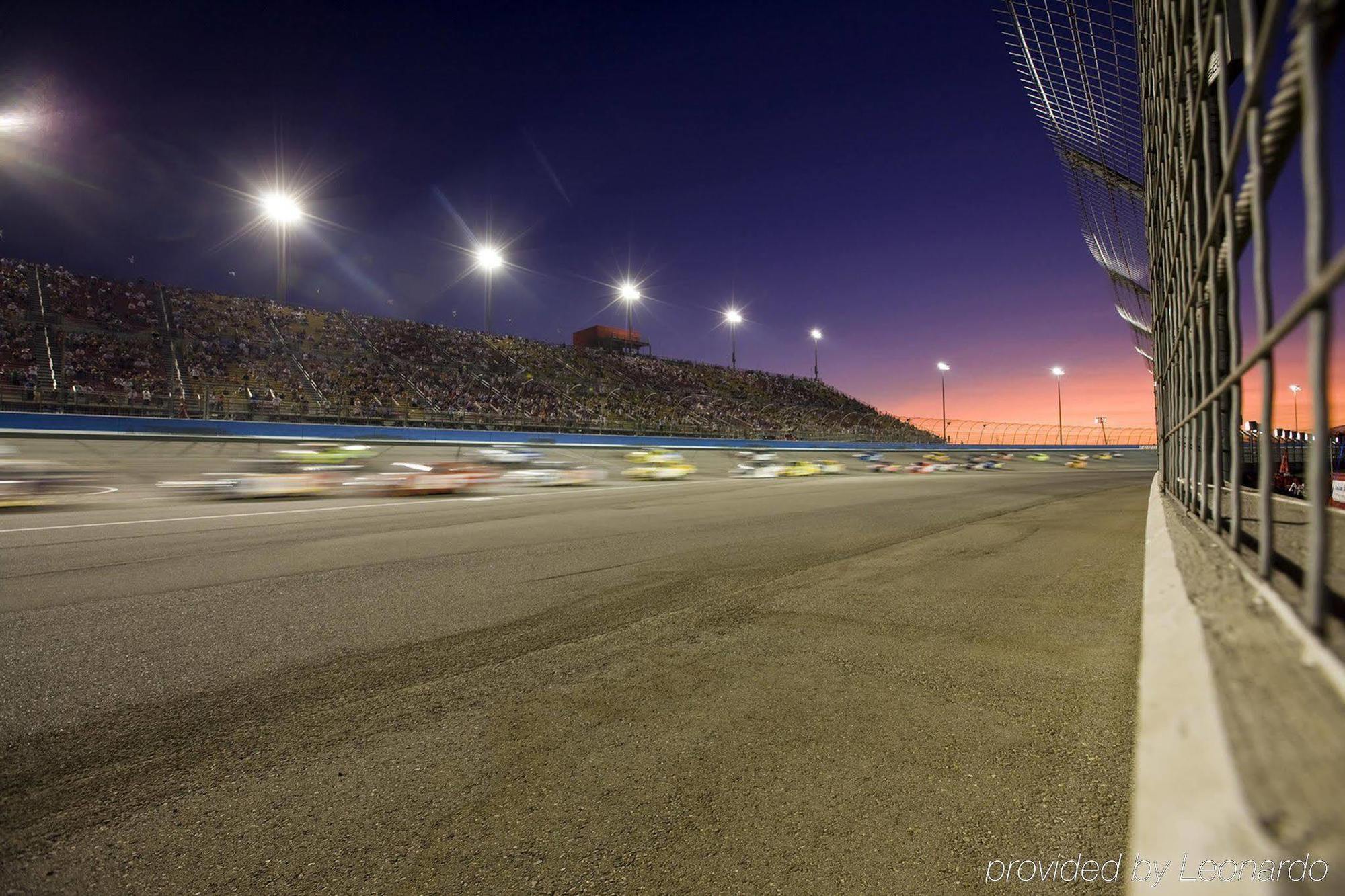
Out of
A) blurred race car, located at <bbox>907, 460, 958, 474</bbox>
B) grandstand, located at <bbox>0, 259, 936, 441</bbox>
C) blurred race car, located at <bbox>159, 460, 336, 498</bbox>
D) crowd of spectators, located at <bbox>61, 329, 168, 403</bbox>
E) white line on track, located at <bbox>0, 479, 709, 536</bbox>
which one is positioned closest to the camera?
white line on track, located at <bbox>0, 479, 709, 536</bbox>

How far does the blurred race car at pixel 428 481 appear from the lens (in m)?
14.0

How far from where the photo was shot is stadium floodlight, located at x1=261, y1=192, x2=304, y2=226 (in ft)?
153

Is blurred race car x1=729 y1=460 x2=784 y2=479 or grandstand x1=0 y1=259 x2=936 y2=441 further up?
grandstand x1=0 y1=259 x2=936 y2=441

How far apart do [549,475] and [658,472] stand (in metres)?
6.59

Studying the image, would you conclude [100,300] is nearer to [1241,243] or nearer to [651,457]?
[651,457]

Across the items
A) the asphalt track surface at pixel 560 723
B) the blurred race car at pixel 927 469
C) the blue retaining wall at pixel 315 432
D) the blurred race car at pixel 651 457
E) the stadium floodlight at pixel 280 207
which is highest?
the stadium floodlight at pixel 280 207

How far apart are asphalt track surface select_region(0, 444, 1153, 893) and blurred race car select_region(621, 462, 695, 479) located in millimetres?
17780

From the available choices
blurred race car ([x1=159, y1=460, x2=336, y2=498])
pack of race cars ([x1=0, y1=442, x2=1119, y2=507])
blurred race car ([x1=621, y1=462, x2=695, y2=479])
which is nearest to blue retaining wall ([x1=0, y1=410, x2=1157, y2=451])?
pack of race cars ([x1=0, y1=442, x2=1119, y2=507])

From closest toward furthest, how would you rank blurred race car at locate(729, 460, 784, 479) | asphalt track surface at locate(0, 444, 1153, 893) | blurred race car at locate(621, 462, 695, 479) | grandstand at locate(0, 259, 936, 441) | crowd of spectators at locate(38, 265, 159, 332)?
→ asphalt track surface at locate(0, 444, 1153, 893), blurred race car at locate(621, 462, 695, 479), blurred race car at locate(729, 460, 784, 479), grandstand at locate(0, 259, 936, 441), crowd of spectators at locate(38, 265, 159, 332)

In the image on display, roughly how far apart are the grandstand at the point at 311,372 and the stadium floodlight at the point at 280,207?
7169mm

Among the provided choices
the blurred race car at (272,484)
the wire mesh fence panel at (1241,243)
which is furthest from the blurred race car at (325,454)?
the wire mesh fence panel at (1241,243)

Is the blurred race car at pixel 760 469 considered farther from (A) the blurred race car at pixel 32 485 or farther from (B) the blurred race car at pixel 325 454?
(A) the blurred race car at pixel 32 485

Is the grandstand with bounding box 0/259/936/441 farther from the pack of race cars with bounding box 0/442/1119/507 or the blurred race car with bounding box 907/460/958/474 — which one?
the blurred race car with bounding box 907/460/958/474

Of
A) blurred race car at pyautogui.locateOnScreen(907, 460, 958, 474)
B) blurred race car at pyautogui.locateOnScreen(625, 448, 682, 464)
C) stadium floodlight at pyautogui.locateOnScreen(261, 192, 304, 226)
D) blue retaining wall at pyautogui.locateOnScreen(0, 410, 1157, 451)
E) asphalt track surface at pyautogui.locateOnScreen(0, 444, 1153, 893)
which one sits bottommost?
asphalt track surface at pyautogui.locateOnScreen(0, 444, 1153, 893)
